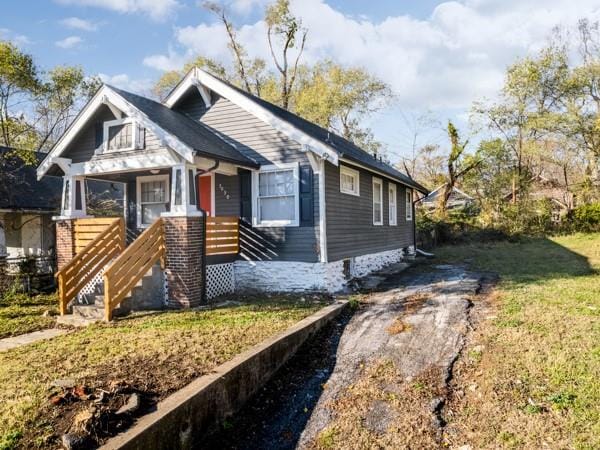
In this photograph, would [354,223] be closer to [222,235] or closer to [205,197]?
[222,235]

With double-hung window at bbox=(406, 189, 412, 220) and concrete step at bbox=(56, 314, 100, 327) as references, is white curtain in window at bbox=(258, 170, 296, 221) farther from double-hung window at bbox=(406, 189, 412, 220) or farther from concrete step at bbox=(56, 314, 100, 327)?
double-hung window at bbox=(406, 189, 412, 220)

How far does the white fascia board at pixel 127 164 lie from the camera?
27.8 feet

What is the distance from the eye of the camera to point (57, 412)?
3.43 m

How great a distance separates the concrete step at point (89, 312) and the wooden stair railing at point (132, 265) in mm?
304

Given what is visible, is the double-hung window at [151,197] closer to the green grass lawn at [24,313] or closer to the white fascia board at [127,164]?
the white fascia board at [127,164]

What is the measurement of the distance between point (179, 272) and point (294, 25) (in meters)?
22.7

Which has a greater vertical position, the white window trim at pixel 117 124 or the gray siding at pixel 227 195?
the white window trim at pixel 117 124

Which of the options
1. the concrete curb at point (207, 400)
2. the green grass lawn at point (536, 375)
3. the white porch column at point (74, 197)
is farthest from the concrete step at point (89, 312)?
the green grass lawn at point (536, 375)

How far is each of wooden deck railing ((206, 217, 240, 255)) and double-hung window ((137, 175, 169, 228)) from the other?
251cm

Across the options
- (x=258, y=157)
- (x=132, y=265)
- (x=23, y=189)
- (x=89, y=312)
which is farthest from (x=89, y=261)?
(x=23, y=189)

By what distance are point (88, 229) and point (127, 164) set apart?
5.64 feet

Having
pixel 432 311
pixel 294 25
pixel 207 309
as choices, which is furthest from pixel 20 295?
pixel 294 25

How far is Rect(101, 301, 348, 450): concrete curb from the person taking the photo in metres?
3.15

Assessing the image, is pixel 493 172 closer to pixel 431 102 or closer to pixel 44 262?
pixel 431 102
